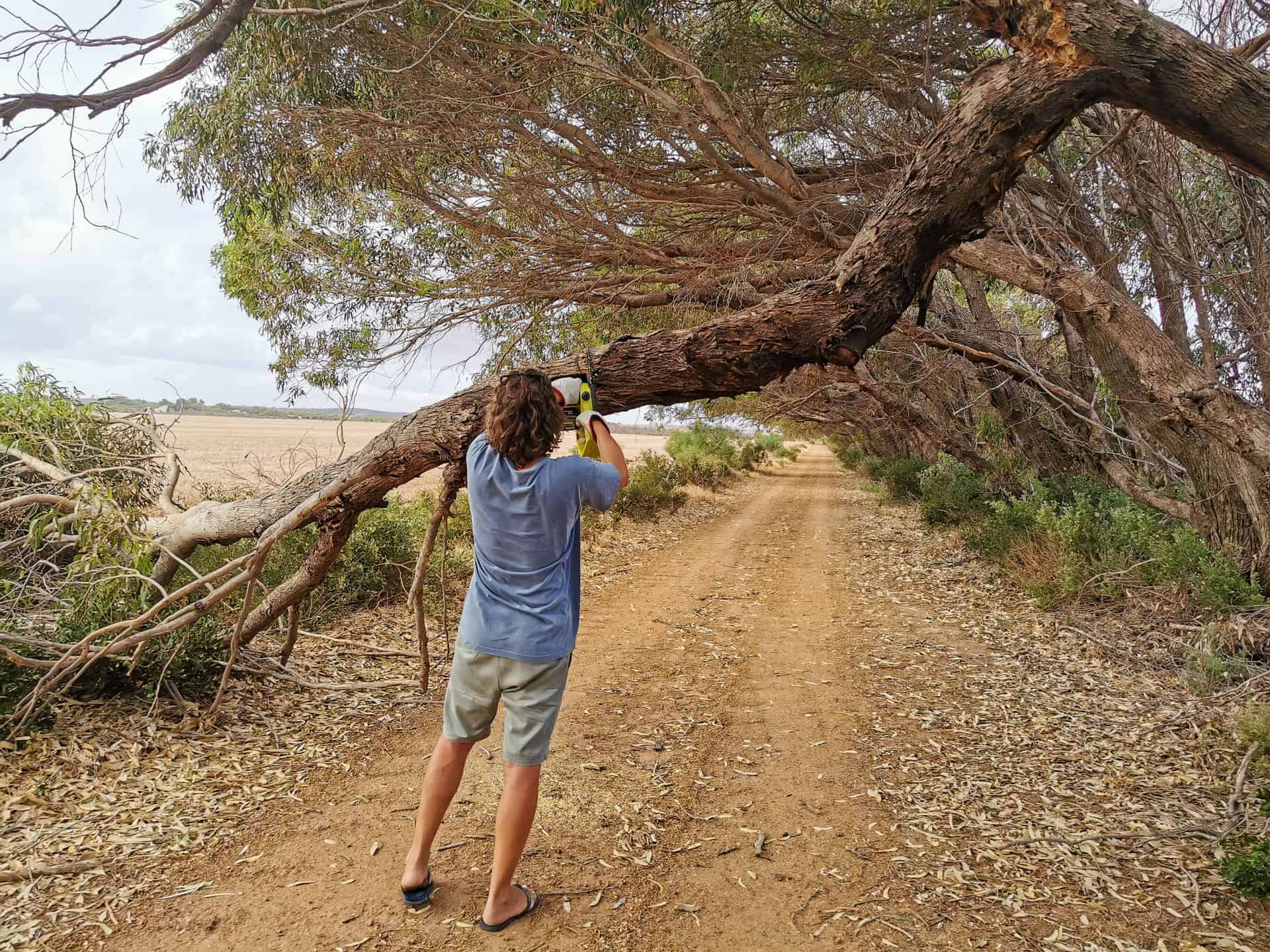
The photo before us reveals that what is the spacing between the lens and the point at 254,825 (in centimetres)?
333

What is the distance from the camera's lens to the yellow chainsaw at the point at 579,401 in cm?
295

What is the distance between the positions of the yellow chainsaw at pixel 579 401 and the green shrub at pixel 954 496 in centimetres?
984

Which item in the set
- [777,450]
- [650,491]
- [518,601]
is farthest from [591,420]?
[777,450]

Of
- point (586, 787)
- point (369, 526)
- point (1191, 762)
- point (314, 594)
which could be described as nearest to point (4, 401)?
point (314, 594)

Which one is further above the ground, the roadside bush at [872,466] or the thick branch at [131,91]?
the thick branch at [131,91]

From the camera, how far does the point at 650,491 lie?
45.4 feet

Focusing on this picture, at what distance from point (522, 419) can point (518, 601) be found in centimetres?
63

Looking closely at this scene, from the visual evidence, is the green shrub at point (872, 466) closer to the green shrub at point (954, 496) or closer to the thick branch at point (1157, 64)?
the green shrub at point (954, 496)

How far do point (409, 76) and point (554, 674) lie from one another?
5.92 meters

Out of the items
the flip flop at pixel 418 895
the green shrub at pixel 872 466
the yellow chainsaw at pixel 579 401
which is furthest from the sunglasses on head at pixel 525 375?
the green shrub at pixel 872 466

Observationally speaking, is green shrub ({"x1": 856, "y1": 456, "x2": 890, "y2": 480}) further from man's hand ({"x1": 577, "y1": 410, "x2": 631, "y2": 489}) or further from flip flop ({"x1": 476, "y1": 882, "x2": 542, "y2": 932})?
flip flop ({"x1": 476, "y1": 882, "x2": 542, "y2": 932})

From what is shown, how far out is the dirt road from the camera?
8.77ft

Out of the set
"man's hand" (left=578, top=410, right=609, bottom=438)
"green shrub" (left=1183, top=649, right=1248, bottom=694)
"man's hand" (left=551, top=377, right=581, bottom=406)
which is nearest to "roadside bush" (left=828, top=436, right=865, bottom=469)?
"green shrub" (left=1183, top=649, right=1248, bottom=694)

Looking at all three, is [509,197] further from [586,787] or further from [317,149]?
[586,787]
